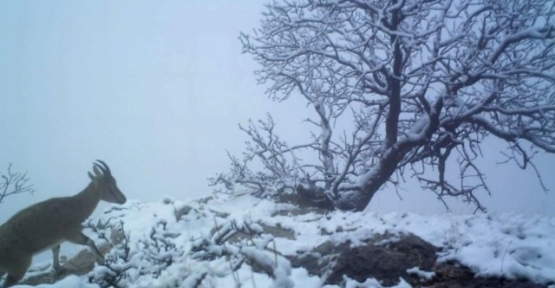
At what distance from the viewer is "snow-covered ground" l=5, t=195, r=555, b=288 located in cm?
347

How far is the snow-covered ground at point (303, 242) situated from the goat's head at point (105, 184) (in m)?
0.55

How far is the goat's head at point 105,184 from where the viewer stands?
26.1 ft

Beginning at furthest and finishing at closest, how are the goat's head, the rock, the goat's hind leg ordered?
the goat's head → the goat's hind leg → the rock

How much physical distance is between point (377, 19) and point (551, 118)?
13.5 ft

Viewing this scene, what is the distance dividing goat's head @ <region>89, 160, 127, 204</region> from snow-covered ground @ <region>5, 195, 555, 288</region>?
1.79 ft

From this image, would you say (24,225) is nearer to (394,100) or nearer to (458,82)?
(394,100)

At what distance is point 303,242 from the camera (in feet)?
18.7

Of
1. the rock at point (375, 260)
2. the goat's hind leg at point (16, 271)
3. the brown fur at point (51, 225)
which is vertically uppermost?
the rock at point (375, 260)

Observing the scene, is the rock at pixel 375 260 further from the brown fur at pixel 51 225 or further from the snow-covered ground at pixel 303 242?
the brown fur at pixel 51 225

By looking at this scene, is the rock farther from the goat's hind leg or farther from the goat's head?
the goat's head

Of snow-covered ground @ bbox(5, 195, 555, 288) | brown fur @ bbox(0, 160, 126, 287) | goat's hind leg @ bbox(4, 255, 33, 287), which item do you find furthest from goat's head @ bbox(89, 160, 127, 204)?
goat's hind leg @ bbox(4, 255, 33, 287)

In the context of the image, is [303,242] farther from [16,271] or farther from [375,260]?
[16,271]

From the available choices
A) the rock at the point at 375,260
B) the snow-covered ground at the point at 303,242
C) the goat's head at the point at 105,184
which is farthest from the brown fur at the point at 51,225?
the rock at the point at 375,260

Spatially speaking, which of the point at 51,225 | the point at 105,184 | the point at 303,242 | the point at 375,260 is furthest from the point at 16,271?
the point at 375,260
